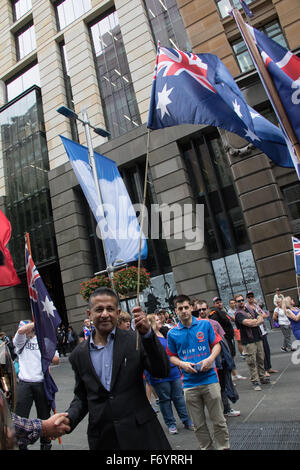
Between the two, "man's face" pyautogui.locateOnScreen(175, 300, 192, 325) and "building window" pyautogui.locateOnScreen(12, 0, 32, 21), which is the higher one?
"building window" pyautogui.locateOnScreen(12, 0, 32, 21)

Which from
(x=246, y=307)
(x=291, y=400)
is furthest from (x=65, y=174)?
(x=291, y=400)

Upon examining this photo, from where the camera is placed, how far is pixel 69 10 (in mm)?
26422

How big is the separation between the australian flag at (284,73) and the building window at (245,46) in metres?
13.4

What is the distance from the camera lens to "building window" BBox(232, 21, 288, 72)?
54.4ft

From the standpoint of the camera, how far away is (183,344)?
14.5ft

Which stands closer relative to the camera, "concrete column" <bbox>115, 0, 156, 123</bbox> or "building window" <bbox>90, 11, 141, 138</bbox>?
"concrete column" <bbox>115, 0, 156, 123</bbox>

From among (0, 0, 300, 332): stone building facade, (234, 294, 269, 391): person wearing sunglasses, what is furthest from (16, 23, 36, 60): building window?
(234, 294, 269, 391): person wearing sunglasses

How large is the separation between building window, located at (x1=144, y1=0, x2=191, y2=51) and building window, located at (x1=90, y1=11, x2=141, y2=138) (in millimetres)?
2751

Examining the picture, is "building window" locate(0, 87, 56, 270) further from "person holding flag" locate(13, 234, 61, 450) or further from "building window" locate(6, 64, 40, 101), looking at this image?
"person holding flag" locate(13, 234, 61, 450)

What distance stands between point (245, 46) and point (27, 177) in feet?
61.3

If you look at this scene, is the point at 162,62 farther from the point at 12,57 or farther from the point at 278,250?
the point at 12,57

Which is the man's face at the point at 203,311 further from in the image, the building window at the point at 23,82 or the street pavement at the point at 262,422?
the building window at the point at 23,82

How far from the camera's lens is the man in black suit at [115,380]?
8.03ft

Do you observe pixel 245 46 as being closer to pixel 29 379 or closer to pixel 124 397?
pixel 29 379
